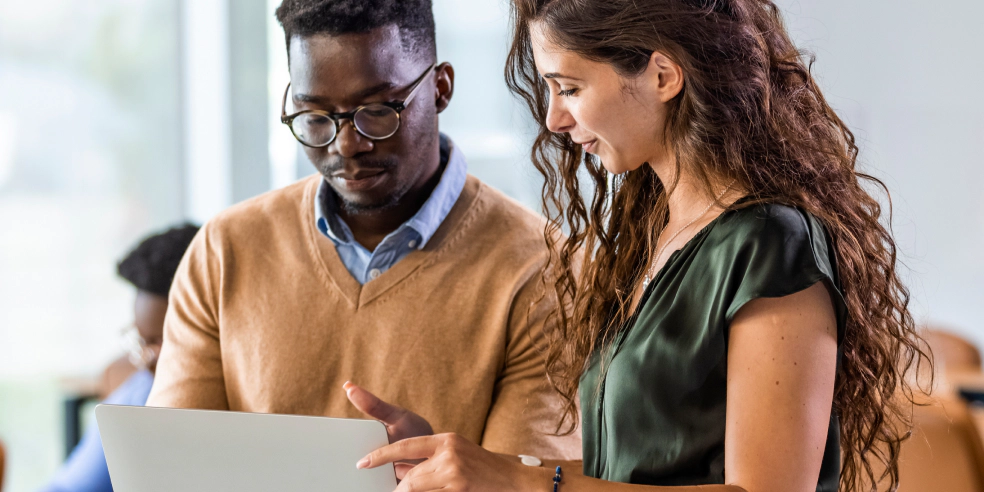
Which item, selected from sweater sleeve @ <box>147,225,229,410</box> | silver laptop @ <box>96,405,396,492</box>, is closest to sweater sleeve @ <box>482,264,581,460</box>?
silver laptop @ <box>96,405,396,492</box>

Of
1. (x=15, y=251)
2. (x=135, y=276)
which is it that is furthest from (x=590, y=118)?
(x=15, y=251)

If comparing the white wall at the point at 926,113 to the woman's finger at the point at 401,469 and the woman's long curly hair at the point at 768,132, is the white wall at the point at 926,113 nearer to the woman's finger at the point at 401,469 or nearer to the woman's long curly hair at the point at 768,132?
the woman's long curly hair at the point at 768,132

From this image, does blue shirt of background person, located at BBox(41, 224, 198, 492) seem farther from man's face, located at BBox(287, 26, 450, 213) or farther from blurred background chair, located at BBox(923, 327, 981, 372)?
blurred background chair, located at BBox(923, 327, 981, 372)

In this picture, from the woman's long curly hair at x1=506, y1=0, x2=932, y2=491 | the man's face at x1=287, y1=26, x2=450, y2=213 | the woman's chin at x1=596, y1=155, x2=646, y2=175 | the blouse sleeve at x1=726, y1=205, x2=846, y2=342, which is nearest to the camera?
the blouse sleeve at x1=726, y1=205, x2=846, y2=342

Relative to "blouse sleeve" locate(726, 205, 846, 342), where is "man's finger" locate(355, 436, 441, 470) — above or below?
below

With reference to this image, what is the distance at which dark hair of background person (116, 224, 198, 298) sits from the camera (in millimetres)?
2236

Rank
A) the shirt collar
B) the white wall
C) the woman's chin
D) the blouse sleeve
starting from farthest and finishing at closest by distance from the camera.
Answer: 1. the white wall
2. the shirt collar
3. the woman's chin
4. the blouse sleeve

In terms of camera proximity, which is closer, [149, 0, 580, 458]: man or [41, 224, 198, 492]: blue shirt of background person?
[149, 0, 580, 458]: man

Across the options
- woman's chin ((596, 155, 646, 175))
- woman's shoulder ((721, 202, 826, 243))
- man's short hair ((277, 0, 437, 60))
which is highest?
man's short hair ((277, 0, 437, 60))

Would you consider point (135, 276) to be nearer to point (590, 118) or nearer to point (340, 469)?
point (340, 469)

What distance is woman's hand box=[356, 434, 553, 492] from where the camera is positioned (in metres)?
0.99

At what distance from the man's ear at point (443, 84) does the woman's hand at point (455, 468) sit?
74 cm

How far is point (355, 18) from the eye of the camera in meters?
1.44

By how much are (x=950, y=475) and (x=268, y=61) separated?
11.9 feet
